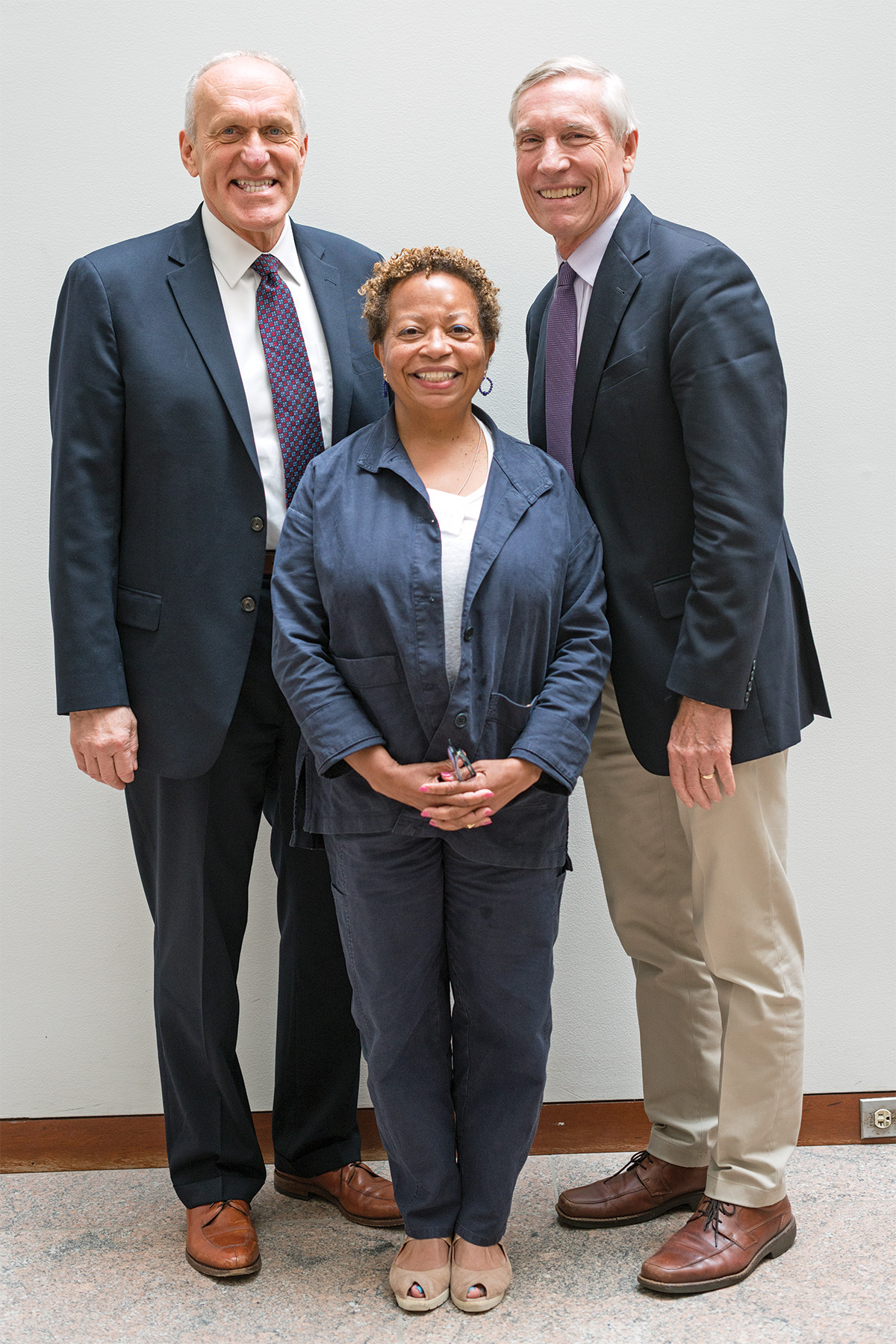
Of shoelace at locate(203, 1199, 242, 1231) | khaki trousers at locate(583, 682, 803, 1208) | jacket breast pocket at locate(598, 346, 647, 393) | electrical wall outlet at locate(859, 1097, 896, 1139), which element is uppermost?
jacket breast pocket at locate(598, 346, 647, 393)

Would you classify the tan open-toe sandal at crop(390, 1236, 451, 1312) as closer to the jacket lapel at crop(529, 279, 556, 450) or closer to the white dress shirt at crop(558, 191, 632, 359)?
the jacket lapel at crop(529, 279, 556, 450)

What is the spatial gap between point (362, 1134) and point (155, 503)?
4.81 ft

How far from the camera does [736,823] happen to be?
2006 mm

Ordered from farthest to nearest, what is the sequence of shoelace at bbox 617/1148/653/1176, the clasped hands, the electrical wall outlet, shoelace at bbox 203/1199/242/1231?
the electrical wall outlet < shoelace at bbox 617/1148/653/1176 < shoelace at bbox 203/1199/242/1231 < the clasped hands

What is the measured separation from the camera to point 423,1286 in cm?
201

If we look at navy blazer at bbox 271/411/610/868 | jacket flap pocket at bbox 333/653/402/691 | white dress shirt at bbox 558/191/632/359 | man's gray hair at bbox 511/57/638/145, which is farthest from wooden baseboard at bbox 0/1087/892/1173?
man's gray hair at bbox 511/57/638/145

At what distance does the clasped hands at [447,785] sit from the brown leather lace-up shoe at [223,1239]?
0.92 m

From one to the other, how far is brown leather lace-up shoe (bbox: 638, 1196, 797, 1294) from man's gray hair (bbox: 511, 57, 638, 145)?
6.12ft

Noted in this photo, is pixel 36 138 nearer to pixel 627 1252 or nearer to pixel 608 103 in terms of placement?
pixel 608 103

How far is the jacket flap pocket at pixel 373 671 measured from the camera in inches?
74.0

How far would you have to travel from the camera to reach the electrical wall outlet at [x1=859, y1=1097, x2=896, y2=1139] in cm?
256

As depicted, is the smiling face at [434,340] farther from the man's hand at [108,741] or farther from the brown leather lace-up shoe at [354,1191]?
the brown leather lace-up shoe at [354,1191]

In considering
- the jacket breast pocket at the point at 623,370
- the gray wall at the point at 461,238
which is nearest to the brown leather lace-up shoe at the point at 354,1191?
the gray wall at the point at 461,238

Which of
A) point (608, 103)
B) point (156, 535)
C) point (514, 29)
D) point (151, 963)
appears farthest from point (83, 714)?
point (514, 29)
